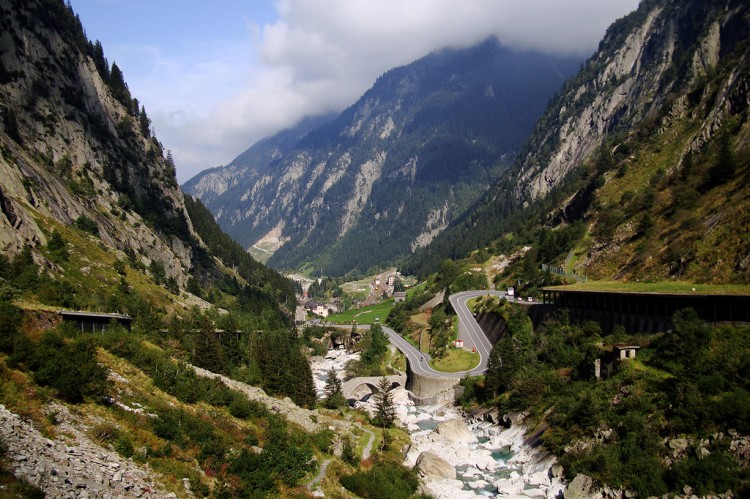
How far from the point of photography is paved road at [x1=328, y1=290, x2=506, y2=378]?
84.1 m

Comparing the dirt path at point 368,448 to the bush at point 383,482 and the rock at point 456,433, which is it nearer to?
the bush at point 383,482

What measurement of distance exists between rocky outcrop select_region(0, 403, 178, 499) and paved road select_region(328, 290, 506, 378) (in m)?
64.0

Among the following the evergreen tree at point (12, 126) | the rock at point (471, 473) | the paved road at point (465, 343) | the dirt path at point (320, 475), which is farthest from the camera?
the evergreen tree at point (12, 126)

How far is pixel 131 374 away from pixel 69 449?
13711 millimetres

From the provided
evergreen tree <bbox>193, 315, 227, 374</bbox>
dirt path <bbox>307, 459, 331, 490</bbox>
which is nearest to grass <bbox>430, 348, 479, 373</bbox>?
evergreen tree <bbox>193, 315, 227, 374</bbox>

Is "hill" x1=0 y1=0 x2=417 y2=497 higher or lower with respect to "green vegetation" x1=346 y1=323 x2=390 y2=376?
higher

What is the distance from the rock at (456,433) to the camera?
56375mm

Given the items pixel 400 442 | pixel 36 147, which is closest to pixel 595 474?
pixel 400 442

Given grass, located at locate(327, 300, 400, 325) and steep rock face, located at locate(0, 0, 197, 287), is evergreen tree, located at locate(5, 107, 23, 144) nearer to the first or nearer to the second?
steep rock face, located at locate(0, 0, 197, 287)

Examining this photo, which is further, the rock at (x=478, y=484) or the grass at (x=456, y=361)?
the grass at (x=456, y=361)

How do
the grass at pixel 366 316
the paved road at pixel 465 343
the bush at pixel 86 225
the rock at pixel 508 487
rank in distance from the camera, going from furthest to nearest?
the grass at pixel 366 316 → the bush at pixel 86 225 → the paved road at pixel 465 343 → the rock at pixel 508 487

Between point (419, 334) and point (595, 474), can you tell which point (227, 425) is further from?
point (419, 334)

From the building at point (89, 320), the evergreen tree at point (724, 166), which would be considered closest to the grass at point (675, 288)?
the evergreen tree at point (724, 166)

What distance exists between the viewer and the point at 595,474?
3809cm
